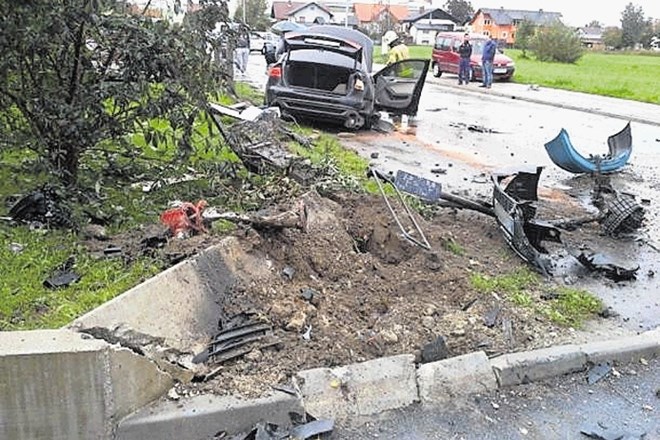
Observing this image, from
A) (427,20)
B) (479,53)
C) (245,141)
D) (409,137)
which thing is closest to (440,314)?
(245,141)

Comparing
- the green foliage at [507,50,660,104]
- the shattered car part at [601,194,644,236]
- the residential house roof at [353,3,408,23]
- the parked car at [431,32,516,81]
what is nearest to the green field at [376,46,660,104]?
the green foliage at [507,50,660,104]

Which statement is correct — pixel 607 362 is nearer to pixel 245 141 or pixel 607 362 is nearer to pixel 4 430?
pixel 4 430

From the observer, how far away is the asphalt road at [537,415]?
368cm

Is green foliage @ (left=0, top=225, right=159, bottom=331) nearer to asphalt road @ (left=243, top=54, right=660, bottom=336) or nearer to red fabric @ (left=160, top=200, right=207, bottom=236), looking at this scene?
red fabric @ (left=160, top=200, right=207, bottom=236)

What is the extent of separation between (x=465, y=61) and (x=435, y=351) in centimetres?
2459

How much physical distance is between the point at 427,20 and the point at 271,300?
93106mm

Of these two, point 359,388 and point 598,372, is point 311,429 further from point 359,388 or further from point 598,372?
point 598,372

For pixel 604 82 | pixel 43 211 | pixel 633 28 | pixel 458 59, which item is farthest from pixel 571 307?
pixel 633 28

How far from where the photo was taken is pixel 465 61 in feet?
89.7

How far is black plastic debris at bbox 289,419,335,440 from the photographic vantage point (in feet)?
11.6

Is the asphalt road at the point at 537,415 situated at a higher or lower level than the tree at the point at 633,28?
lower

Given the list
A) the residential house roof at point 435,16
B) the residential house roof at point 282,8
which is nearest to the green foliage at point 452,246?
the residential house roof at point 435,16

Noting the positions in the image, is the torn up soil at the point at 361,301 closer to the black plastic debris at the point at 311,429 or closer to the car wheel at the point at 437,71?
the black plastic debris at the point at 311,429

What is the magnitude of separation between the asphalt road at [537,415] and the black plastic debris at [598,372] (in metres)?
0.03
